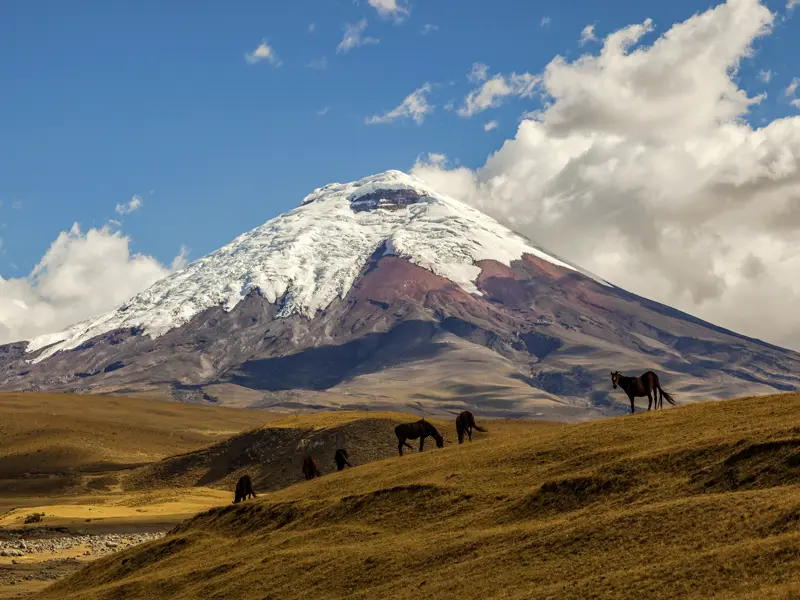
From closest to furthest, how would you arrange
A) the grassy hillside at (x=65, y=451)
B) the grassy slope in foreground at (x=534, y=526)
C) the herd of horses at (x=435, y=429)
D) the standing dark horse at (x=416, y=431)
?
the grassy slope in foreground at (x=534, y=526)
the herd of horses at (x=435, y=429)
the standing dark horse at (x=416, y=431)
the grassy hillside at (x=65, y=451)

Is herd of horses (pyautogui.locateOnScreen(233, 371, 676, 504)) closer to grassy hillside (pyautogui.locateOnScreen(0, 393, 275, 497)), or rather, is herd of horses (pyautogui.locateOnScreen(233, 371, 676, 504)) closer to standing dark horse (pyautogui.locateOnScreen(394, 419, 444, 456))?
standing dark horse (pyautogui.locateOnScreen(394, 419, 444, 456))

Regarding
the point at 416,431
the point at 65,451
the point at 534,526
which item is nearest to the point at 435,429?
the point at 416,431

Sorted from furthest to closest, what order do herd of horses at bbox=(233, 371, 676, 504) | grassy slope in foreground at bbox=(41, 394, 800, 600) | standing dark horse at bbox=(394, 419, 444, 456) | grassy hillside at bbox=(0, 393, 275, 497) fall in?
1. grassy hillside at bbox=(0, 393, 275, 497)
2. standing dark horse at bbox=(394, 419, 444, 456)
3. herd of horses at bbox=(233, 371, 676, 504)
4. grassy slope in foreground at bbox=(41, 394, 800, 600)

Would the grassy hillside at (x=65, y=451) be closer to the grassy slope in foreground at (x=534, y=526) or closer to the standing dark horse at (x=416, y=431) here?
the standing dark horse at (x=416, y=431)

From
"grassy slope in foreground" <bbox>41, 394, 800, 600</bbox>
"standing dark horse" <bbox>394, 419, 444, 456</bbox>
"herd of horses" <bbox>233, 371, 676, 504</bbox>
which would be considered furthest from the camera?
"standing dark horse" <bbox>394, 419, 444, 456</bbox>

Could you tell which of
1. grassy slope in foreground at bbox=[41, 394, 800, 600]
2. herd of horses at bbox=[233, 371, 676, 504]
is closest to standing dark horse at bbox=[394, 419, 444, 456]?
herd of horses at bbox=[233, 371, 676, 504]

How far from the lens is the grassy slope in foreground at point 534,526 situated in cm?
2953

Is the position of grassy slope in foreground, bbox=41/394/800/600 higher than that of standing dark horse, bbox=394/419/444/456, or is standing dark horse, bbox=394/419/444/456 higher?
standing dark horse, bbox=394/419/444/456

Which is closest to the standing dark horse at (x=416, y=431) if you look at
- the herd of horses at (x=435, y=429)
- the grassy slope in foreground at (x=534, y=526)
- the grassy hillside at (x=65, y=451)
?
the herd of horses at (x=435, y=429)

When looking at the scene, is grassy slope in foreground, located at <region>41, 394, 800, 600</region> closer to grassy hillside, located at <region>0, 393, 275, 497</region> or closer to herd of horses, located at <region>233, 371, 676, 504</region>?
Result: herd of horses, located at <region>233, 371, 676, 504</region>

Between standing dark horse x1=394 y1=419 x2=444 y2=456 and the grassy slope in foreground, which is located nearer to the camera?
the grassy slope in foreground

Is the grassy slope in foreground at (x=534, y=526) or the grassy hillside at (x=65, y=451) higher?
the grassy hillside at (x=65, y=451)

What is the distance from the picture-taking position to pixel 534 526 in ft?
123

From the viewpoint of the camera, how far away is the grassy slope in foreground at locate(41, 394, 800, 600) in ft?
96.9
